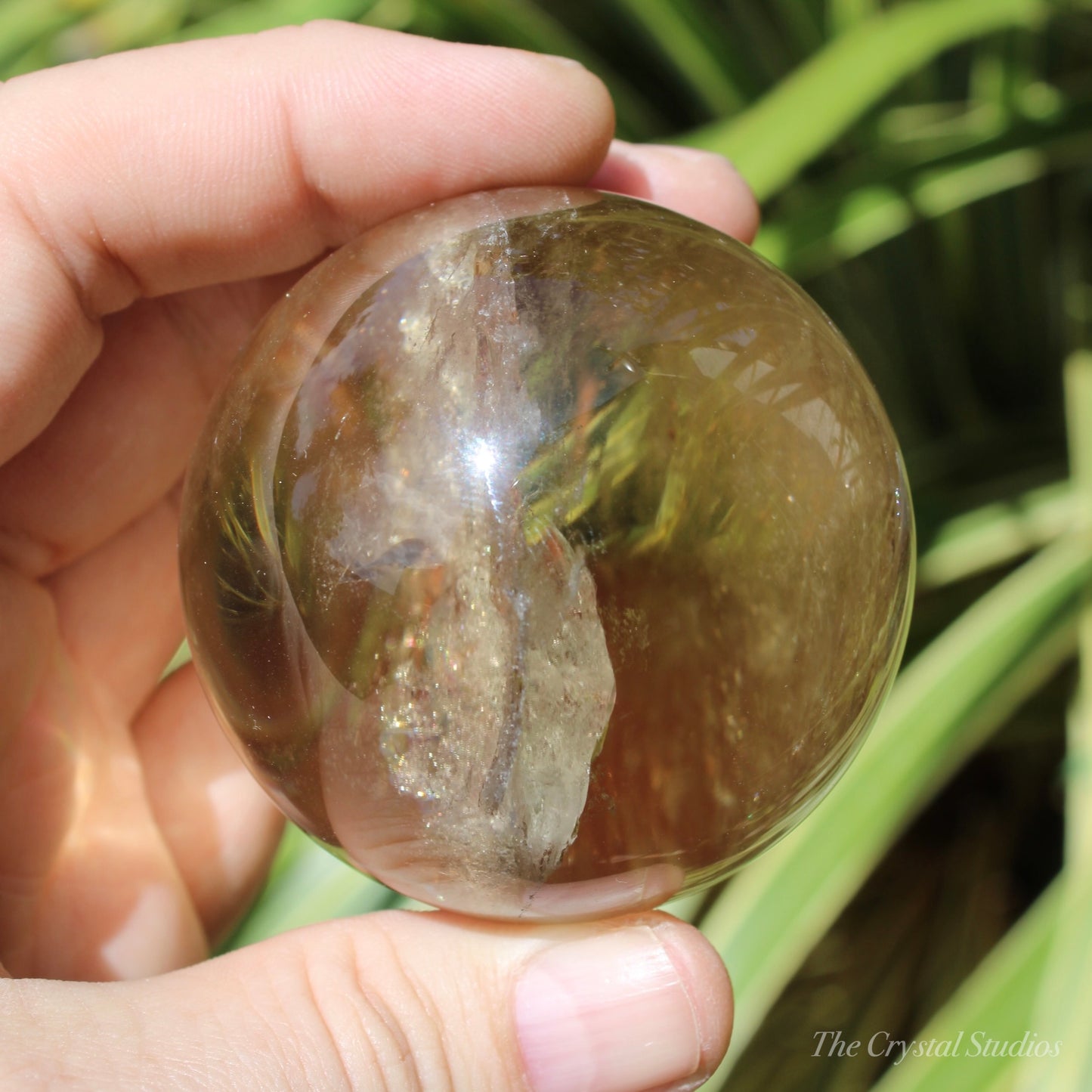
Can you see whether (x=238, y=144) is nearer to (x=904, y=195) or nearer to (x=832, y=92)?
(x=832, y=92)

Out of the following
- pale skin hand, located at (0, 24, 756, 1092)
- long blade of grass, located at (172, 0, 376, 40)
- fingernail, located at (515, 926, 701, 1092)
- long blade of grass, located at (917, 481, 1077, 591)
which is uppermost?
long blade of grass, located at (172, 0, 376, 40)

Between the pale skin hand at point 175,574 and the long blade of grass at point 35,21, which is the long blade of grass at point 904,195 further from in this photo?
the long blade of grass at point 35,21

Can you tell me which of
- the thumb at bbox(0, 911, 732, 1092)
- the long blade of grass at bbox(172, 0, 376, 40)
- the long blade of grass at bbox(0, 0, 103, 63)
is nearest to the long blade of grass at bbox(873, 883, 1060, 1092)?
the thumb at bbox(0, 911, 732, 1092)

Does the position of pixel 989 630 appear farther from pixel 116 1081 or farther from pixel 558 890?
pixel 116 1081

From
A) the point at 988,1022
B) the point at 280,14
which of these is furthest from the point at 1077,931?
the point at 280,14

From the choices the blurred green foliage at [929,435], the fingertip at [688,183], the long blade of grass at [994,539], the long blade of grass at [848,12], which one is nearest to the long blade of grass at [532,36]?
the blurred green foliage at [929,435]

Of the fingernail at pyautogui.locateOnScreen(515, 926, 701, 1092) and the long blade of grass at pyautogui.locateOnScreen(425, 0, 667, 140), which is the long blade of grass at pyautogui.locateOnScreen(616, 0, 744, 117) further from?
the fingernail at pyautogui.locateOnScreen(515, 926, 701, 1092)
